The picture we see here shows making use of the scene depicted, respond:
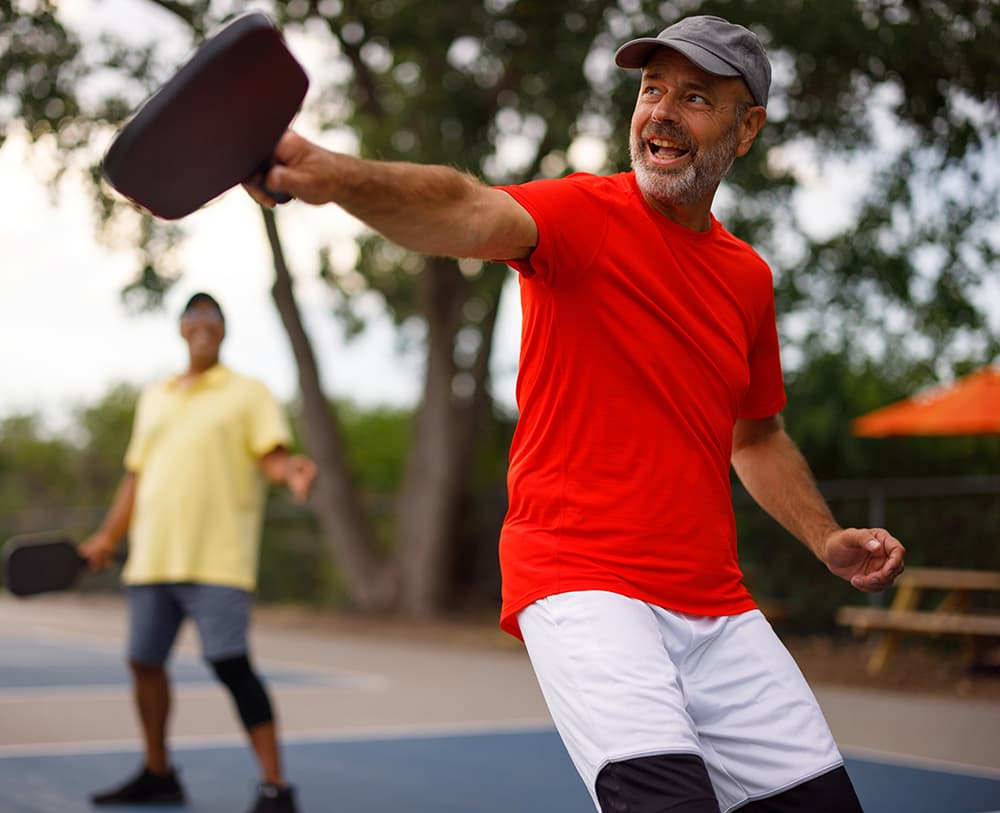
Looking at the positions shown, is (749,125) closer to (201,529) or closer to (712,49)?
(712,49)

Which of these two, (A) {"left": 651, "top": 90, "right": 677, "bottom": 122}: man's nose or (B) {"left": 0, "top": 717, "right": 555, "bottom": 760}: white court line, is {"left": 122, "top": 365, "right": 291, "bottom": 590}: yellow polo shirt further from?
(A) {"left": 651, "top": 90, "right": 677, "bottom": 122}: man's nose

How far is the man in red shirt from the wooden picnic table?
26.6 ft

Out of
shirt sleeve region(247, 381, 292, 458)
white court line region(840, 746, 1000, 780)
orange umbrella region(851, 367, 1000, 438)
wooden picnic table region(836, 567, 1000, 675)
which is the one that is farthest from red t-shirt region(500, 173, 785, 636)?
orange umbrella region(851, 367, 1000, 438)

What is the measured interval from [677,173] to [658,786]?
128 cm

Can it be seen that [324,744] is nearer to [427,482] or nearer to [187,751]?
[187,751]

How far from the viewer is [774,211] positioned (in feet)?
46.1

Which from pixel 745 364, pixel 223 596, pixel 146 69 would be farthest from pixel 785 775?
pixel 146 69

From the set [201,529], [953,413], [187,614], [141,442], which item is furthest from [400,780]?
[953,413]

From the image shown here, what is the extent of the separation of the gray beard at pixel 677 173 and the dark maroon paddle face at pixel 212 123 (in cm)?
102

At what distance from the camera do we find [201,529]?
598 centimetres

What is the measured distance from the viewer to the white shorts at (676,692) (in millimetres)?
2703

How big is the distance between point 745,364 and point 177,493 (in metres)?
3.51

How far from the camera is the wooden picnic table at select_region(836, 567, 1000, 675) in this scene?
35.1ft

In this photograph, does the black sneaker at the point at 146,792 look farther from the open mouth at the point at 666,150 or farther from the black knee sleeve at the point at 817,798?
the open mouth at the point at 666,150
